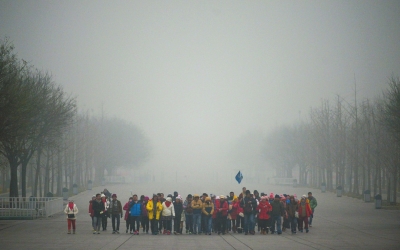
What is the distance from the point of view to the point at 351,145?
7069cm

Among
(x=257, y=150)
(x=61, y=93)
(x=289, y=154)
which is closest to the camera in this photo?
(x=61, y=93)

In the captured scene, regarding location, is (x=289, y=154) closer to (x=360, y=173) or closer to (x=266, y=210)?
(x=360, y=173)

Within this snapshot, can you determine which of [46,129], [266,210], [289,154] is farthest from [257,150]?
[266,210]

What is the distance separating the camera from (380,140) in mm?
51844

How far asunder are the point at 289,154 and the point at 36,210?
253ft

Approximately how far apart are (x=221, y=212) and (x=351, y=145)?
155ft

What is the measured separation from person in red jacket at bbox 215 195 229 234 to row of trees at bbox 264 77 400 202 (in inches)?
612

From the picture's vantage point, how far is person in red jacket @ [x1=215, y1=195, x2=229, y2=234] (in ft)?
88.4

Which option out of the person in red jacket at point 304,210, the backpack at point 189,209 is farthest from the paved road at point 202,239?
the backpack at point 189,209

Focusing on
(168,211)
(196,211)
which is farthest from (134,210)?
(196,211)

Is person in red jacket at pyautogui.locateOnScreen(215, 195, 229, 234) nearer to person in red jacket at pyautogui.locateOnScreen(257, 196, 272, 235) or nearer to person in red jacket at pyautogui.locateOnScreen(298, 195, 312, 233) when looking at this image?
person in red jacket at pyautogui.locateOnScreen(257, 196, 272, 235)

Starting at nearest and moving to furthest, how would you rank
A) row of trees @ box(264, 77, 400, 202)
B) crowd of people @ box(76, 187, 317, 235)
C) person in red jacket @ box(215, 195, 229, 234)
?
crowd of people @ box(76, 187, 317, 235) → person in red jacket @ box(215, 195, 229, 234) → row of trees @ box(264, 77, 400, 202)

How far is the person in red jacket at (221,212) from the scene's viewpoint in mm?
26953

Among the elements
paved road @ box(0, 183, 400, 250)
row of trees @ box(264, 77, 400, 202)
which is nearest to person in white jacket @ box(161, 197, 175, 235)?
paved road @ box(0, 183, 400, 250)
